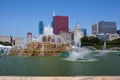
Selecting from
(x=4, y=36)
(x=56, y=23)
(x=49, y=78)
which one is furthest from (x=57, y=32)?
(x=49, y=78)

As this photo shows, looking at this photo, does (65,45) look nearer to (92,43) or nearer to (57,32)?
(92,43)

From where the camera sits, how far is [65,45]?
60.4m

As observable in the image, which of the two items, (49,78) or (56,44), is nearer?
(49,78)

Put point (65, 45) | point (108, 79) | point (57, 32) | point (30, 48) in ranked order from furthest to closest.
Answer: point (57, 32) → point (65, 45) → point (30, 48) → point (108, 79)

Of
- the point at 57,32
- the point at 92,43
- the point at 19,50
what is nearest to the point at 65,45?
the point at 19,50

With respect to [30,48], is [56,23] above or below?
above

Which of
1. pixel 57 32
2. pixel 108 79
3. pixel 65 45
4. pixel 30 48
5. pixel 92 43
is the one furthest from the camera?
pixel 57 32

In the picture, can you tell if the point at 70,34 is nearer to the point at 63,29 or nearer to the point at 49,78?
the point at 63,29

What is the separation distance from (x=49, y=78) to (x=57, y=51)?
1975 inches

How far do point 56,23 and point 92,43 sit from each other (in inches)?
2452

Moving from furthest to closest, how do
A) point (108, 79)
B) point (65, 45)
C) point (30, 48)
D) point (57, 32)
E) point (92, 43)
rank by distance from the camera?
point (57, 32)
point (92, 43)
point (65, 45)
point (30, 48)
point (108, 79)

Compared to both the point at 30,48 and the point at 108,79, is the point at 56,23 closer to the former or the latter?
the point at 30,48

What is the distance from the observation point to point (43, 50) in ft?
184

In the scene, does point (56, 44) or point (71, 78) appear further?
point (56, 44)
